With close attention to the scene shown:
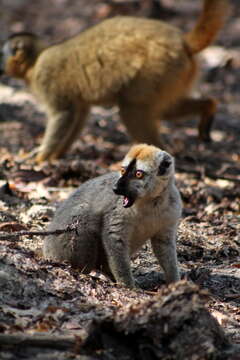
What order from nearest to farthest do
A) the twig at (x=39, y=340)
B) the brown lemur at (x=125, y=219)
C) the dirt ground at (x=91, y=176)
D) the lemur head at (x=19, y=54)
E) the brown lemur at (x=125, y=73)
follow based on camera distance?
the twig at (x=39, y=340), the dirt ground at (x=91, y=176), the brown lemur at (x=125, y=219), the brown lemur at (x=125, y=73), the lemur head at (x=19, y=54)

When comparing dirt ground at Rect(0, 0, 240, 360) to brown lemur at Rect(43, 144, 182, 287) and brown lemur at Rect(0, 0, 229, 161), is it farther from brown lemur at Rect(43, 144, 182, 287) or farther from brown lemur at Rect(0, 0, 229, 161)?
brown lemur at Rect(0, 0, 229, 161)

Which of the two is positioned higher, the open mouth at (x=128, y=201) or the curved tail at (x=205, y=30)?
the curved tail at (x=205, y=30)

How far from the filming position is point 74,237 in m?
4.96

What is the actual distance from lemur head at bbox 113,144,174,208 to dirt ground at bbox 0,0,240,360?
2.09ft

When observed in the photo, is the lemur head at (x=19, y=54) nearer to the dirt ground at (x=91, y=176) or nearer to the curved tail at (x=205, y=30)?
the dirt ground at (x=91, y=176)

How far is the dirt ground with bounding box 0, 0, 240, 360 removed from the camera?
4.14m

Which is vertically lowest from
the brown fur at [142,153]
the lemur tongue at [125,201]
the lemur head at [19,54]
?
the lemur tongue at [125,201]

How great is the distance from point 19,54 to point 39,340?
724cm

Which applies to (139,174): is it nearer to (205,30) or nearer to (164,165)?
(164,165)

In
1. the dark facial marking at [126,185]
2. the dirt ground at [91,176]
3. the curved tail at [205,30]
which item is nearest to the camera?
the dirt ground at [91,176]

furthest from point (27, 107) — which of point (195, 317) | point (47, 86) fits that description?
point (195, 317)

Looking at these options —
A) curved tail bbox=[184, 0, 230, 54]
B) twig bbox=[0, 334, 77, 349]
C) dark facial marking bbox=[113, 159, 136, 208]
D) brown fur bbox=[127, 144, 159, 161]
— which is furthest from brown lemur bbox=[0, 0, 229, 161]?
twig bbox=[0, 334, 77, 349]

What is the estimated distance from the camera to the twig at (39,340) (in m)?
3.36

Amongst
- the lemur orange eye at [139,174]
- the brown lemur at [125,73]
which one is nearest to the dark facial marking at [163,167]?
the lemur orange eye at [139,174]
